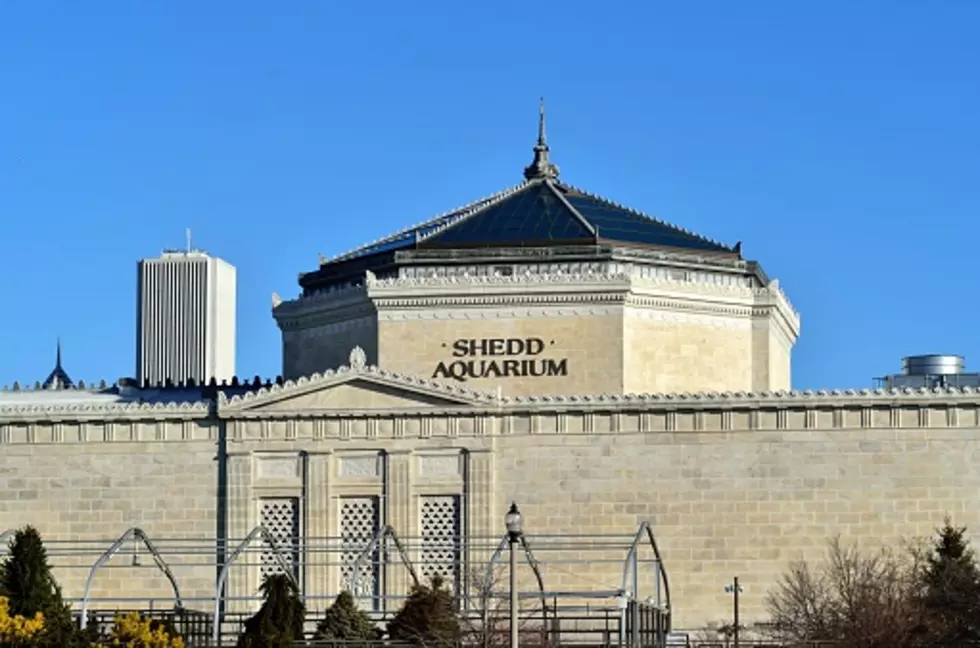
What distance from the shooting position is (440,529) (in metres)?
92.7

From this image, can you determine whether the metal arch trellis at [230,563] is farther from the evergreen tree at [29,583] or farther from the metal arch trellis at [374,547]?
the evergreen tree at [29,583]

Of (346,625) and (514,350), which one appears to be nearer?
(346,625)

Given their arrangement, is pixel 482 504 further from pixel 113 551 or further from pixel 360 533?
pixel 113 551

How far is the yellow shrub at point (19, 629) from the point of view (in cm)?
6938

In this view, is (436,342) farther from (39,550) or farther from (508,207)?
(39,550)

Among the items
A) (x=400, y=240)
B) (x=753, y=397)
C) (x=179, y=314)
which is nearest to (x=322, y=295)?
(x=400, y=240)

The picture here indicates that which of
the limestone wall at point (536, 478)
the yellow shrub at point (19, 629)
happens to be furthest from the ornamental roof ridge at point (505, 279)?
the yellow shrub at point (19, 629)

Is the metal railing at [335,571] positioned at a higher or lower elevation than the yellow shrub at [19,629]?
higher

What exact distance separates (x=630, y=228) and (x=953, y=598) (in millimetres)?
26366

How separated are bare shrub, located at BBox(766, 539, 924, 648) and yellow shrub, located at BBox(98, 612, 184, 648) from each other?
19915 mm

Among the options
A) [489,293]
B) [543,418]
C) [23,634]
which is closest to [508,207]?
[489,293]

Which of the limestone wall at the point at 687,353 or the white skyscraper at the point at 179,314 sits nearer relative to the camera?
the limestone wall at the point at 687,353

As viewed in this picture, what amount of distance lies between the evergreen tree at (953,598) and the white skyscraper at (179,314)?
2635 inches

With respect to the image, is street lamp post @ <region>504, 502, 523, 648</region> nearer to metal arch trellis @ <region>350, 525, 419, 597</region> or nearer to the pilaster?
metal arch trellis @ <region>350, 525, 419, 597</region>
